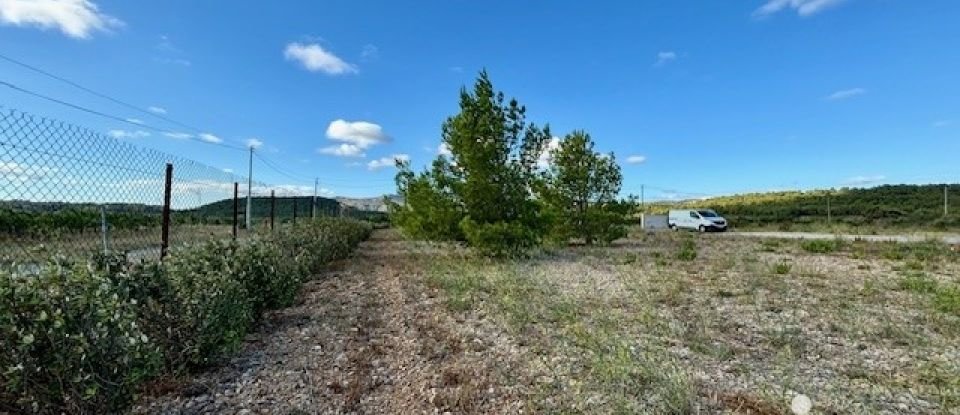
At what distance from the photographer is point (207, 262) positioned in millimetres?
4461

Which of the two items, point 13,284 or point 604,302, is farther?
point 604,302

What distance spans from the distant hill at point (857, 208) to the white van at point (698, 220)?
5.50m

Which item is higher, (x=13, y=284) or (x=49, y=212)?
(x=49, y=212)

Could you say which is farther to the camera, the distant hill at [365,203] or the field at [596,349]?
the distant hill at [365,203]

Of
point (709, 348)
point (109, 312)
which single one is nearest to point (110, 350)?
point (109, 312)

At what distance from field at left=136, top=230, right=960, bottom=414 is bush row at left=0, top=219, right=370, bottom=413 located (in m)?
0.36

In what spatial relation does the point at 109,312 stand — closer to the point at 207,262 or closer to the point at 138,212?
the point at 207,262

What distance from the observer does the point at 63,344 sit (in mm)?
2420

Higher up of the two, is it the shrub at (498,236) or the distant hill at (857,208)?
Result: the distant hill at (857,208)

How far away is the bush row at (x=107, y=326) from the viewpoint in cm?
238

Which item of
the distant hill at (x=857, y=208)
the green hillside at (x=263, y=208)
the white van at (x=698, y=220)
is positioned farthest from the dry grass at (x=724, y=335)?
the distant hill at (x=857, y=208)

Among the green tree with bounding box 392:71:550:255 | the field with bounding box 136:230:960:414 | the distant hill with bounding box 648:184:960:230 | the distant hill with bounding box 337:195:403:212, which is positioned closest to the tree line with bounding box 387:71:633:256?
the green tree with bounding box 392:71:550:255

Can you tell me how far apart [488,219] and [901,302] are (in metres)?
7.36

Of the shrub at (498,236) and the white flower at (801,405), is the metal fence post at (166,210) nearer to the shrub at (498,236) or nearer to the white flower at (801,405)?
the white flower at (801,405)
